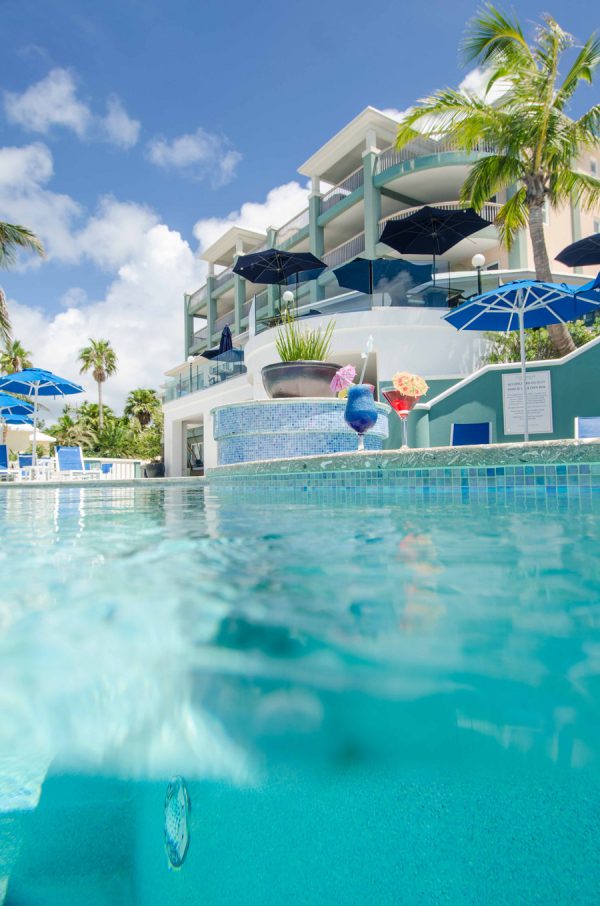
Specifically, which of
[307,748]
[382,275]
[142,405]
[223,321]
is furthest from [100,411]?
[307,748]

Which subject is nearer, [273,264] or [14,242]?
[273,264]

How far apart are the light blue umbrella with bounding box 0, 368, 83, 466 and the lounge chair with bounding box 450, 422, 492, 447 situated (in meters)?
9.85

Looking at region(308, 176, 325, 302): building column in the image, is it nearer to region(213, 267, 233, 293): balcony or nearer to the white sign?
region(213, 267, 233, 293): balcony

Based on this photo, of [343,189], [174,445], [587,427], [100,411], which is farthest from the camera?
[100,411]

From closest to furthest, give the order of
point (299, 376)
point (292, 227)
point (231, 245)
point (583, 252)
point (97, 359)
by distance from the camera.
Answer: point (299, 376)
point (583, 252)
point (292, 227)
point (231, 245)
point (97, 359)

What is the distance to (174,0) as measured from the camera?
14852 millimetres

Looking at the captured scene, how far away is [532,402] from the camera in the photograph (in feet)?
36.5

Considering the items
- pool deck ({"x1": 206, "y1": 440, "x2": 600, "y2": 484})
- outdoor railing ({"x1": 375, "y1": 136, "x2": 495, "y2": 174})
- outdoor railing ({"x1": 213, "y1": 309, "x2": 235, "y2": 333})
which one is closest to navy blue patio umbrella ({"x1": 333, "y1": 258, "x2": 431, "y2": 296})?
outdoor railing ({"x1": 375, "y1": 136, "x2": 495, "y2": 174})

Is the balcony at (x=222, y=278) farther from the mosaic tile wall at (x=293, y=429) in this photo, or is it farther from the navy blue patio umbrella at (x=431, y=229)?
the mosaic tile wall at (x=293, y=429)

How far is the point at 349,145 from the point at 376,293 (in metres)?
10.8

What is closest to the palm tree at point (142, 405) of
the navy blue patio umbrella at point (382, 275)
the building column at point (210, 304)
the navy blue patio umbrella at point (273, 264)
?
the building column at point (210, 304)

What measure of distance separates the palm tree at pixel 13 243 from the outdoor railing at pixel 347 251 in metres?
10.8

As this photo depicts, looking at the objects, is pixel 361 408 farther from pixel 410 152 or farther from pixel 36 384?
pixel 410 152

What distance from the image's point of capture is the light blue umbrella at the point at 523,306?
8650 mm
